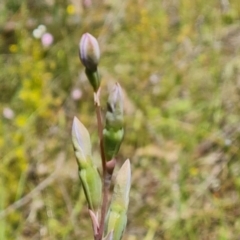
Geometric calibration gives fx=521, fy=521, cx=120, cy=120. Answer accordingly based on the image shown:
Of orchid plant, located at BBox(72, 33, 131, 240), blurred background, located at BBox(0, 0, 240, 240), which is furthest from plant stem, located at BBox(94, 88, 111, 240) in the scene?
blurred background, located at BBox(0, 0, 240, 240)

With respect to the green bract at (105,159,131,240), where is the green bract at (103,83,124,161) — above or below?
above

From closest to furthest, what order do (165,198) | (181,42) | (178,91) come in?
(165,198) → (178,91) → (181,42)

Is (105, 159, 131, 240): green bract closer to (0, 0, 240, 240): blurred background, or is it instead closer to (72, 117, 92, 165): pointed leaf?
(72, 117, 92, 165): pointed leaf

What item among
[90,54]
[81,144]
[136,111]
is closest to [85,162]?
[81,144]

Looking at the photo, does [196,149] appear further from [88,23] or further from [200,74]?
[88,23]

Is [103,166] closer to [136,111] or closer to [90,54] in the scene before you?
[90,54]

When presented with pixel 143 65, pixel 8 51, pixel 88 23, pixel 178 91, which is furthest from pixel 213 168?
pixel 8 51
